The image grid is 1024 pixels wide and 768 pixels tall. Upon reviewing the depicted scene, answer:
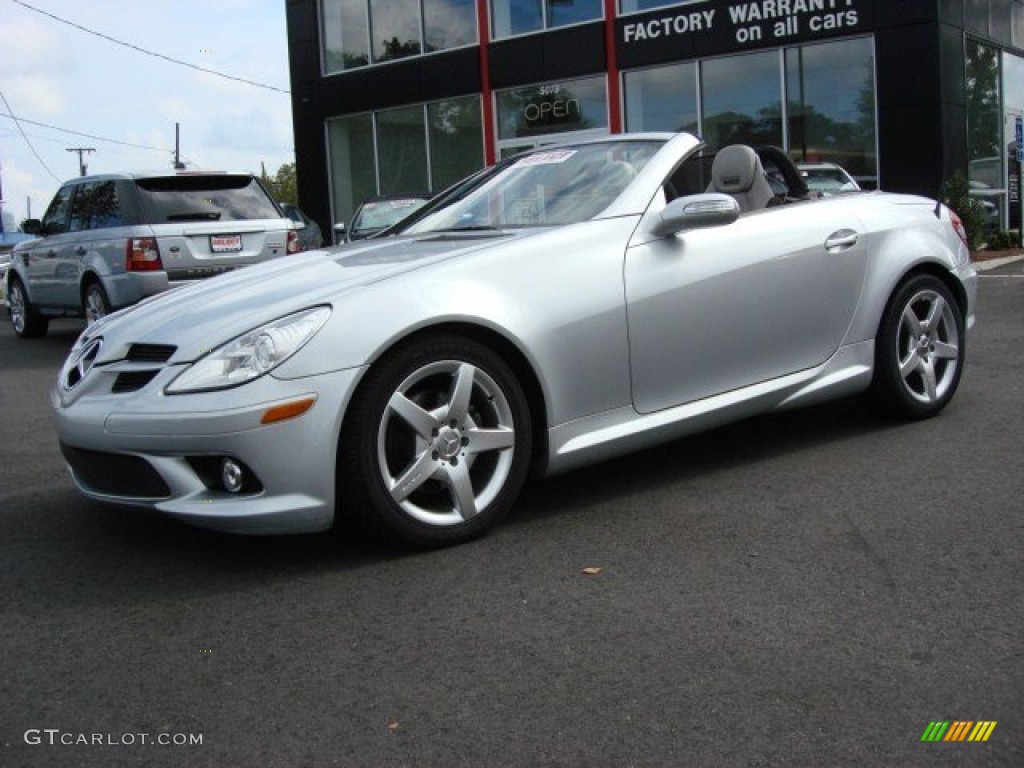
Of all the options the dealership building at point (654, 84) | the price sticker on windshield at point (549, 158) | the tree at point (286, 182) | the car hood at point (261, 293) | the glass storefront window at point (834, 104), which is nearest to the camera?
the car hood at point (261, 293)

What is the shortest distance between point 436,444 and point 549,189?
1.44 m

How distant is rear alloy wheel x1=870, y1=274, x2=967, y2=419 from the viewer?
5.32 m

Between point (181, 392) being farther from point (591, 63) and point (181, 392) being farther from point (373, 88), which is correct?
point (373, 88)

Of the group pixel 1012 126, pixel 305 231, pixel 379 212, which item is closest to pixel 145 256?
pixel 379 212

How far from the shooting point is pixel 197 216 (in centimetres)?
1055

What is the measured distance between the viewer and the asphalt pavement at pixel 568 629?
8.37ft

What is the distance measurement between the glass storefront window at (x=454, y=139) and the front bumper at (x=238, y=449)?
19.4 metres

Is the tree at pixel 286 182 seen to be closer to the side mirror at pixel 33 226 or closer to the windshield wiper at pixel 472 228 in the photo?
the side mirror at pixel 33 226

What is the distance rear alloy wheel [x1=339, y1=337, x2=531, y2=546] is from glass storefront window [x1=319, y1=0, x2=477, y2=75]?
64.9 ft

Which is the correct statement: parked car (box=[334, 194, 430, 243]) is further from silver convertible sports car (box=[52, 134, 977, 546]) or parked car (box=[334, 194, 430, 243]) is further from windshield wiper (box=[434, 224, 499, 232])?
windshield wiper (box=[434, 224, 499, 232])

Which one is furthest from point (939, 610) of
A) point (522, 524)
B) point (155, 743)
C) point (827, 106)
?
point (827, 106)

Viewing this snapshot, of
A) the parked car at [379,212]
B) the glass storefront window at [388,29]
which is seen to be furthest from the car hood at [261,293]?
the glass storefront window at [388,29]

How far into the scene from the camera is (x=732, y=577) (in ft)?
11.5

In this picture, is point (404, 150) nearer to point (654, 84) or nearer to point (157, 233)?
point (654, 84)
